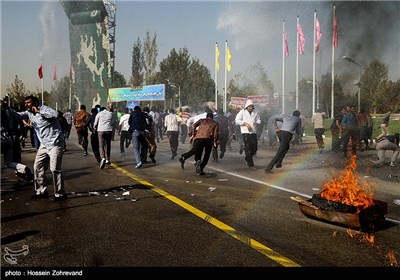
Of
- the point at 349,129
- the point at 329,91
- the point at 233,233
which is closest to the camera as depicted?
the point at 233,233

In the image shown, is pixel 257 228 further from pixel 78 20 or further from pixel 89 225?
pixel 78 20

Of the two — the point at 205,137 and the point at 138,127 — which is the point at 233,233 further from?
the point at 138,127

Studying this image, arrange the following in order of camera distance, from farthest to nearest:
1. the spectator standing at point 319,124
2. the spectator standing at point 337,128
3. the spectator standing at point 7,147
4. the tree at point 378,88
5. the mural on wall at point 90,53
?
the mural on wall at point 90,53, the tree at point 378,88, the spectator standing at point 319,124, the spectator standing at point 337,128, the spectator standing at point 7,147

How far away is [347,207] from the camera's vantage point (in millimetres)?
5227

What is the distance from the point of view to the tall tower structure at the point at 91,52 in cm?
6166

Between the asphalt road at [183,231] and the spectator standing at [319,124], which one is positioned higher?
the spectator standing at [319,124]

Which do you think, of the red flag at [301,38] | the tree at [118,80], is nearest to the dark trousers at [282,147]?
the red flag at [301,38]

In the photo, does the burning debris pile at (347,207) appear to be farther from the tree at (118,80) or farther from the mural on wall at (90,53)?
the tree at (118,80)

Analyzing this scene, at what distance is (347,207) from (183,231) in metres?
2.13

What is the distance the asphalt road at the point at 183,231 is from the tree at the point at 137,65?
166 ft

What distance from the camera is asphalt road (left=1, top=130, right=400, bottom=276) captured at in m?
3.92

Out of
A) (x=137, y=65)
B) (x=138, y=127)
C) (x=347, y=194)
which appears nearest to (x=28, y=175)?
(x=138, y=127)

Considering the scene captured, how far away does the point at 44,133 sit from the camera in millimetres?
7156

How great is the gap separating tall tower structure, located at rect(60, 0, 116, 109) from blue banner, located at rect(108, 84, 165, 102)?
31.9ft
